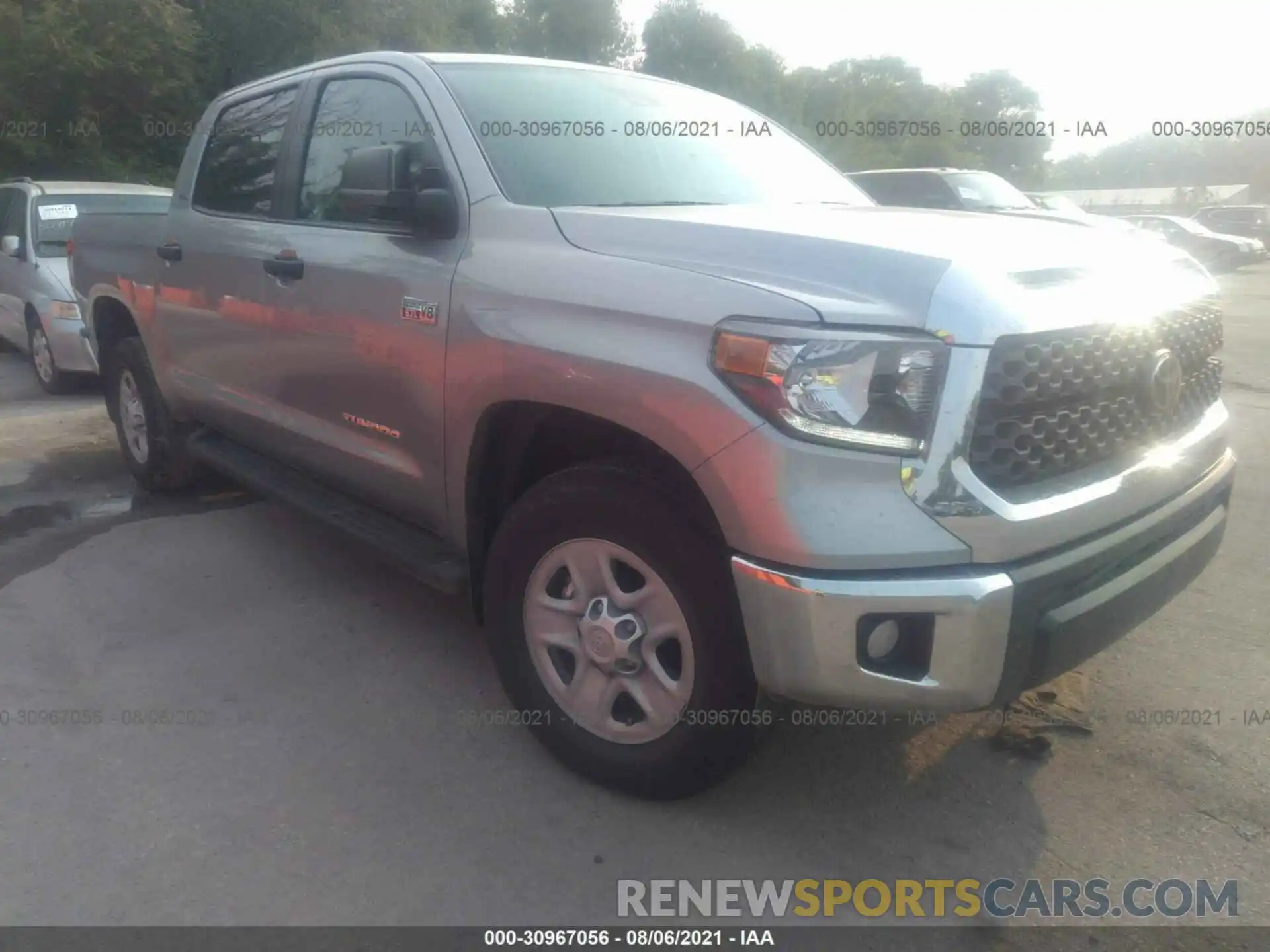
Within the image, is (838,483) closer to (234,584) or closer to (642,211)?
(642,211)

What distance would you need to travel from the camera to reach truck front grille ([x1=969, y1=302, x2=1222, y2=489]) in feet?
7.37

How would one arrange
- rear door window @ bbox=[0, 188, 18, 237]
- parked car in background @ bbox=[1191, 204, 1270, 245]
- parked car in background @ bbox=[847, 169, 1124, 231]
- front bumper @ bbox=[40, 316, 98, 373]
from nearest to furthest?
front bumper @ bbox=[40, 316, 98, 373]
rear door window @ bbox=[0, 188, 18, 237]
parked car in background @ bbox=[847, 169, 1124, 231]
parked car in background @ bbox=[1191, 204, 1270, 245]

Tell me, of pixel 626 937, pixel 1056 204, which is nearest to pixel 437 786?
pixel 626 937

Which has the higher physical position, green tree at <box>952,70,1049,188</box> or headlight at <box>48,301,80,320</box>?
green tree at <box>952,70,1049,188</box>

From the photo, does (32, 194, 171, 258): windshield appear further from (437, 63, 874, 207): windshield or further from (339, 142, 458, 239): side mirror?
(339, 142, 458, 239): side mirror

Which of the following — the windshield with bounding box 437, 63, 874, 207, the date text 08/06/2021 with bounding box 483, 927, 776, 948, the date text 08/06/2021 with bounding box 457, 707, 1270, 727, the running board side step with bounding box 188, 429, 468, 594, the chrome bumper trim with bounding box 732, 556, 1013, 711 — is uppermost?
the windshield with bounding box 437, 63, 874, 207

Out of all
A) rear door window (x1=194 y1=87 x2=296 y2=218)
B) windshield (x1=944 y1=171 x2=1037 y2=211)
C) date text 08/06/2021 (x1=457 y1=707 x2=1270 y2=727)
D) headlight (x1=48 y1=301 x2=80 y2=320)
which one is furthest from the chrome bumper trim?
windshield (x1=944 y1=171 x2=1037 y2=211)

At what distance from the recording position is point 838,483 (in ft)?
7.14

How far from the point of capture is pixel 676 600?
2488mm

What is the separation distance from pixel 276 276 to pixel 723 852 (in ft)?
8.18

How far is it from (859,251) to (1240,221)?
33.9 m

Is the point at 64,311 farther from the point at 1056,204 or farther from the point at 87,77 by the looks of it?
the point at 1056,204

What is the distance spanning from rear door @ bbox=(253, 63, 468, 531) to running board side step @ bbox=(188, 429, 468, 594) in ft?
0.23

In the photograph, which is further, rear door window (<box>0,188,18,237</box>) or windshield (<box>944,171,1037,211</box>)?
windshield (<box>944,171,1037,211</box>)
